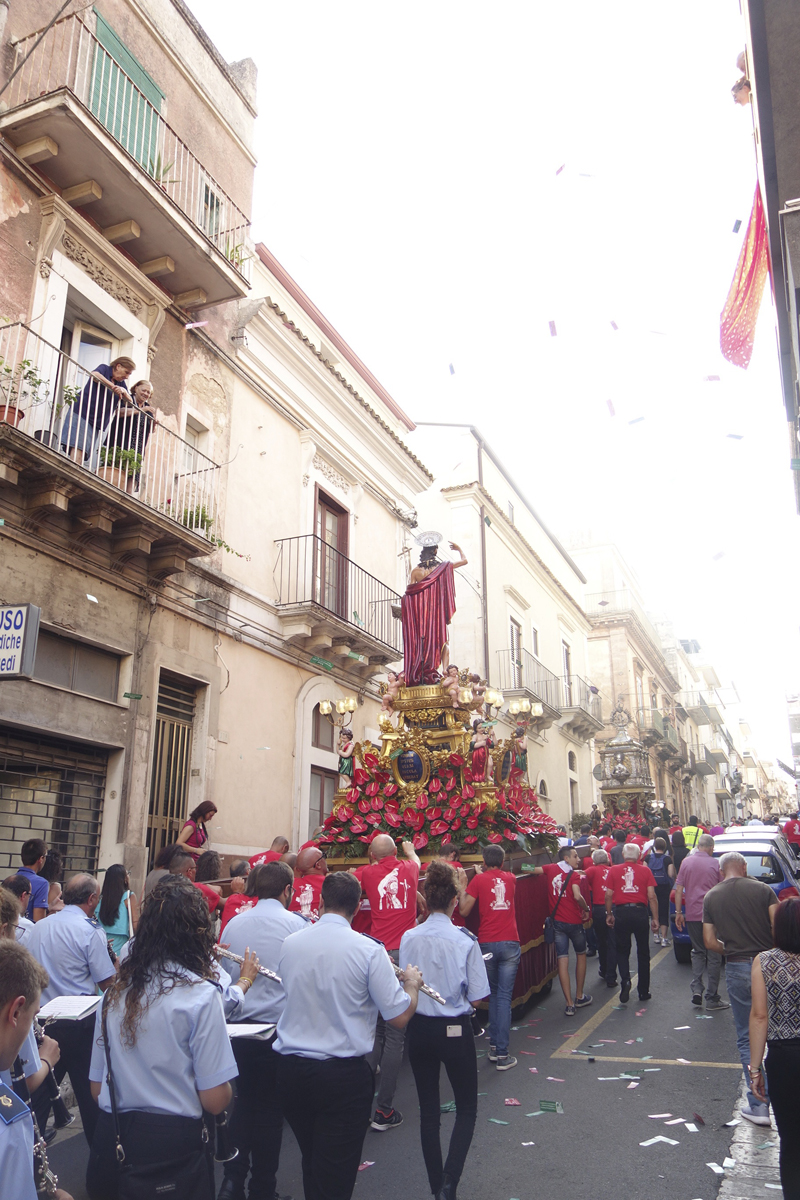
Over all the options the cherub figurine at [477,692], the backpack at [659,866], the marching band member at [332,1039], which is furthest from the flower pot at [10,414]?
the backpack at [659,866]

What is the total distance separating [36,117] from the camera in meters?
9.05

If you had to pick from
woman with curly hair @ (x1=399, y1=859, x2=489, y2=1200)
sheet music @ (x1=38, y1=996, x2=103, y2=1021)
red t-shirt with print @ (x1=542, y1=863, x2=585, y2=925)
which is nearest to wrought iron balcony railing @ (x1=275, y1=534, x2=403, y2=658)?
red t-shirt with print @ (x1=542, y1=863, x2=585, y2=925)

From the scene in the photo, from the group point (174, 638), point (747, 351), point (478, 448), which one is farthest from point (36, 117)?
point (478, 448)

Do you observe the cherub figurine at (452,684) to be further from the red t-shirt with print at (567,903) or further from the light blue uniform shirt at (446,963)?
the light blue uniform shirt at (446,963)

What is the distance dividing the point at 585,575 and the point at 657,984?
30304mm

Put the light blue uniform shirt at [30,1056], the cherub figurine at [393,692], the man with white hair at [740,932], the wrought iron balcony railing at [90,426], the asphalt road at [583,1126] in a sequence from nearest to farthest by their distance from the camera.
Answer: the light blue uniform shirt at [30,1056] < the asphalt road at [583,1126] < the man with white hair at [740,932] < the wrought iron balcony railing at [90,426] < the cherub figurine at [393,692]

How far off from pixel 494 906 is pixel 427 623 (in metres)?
4.07

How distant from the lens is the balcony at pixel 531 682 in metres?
23.9

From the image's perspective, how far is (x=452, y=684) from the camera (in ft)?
34.2

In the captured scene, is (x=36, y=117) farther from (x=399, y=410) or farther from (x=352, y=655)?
(x=399, y=410)

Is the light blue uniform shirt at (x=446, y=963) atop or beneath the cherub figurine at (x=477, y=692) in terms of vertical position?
beneath

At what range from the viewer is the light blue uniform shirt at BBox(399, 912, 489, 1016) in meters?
4.94

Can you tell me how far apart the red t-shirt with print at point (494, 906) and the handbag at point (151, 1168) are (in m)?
4.71

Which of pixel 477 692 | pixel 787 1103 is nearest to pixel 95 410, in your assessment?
pixel 477 692
